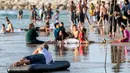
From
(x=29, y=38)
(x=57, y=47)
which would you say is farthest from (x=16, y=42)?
(x=57, y=47)

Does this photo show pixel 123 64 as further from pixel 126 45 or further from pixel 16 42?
pixel 16 42

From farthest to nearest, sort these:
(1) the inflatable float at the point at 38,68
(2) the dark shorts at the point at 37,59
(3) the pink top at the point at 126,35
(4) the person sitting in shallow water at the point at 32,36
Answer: (4) the person sitting in shallow water at the point at 32,36, (3) the pink top at the point at 126,35, (2) the dark shorts at the point at 37,59, (1) the inflatable float at the point at 38,68

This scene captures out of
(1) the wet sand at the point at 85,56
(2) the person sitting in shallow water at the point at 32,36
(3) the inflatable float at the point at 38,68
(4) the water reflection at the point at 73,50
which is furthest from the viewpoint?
(2) the person sitting in shallow water at the point at 32,36

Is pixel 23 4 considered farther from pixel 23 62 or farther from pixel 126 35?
pixel 23 62

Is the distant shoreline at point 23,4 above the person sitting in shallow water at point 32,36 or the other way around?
above

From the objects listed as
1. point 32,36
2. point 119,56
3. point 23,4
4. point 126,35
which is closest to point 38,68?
point 119,56

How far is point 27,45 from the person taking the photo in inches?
1139

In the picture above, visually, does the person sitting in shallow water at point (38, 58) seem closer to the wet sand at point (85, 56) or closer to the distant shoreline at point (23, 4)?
the wet sand at point (85, 56)

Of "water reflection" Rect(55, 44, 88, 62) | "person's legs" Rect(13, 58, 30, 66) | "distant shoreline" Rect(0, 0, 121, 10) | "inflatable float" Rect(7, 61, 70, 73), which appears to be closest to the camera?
"inflatable float" Rect(7, 61, 70, 73)

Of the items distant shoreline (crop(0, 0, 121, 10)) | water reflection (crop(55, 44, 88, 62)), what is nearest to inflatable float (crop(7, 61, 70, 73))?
water reflection (crop(55, 44, 88, 62))

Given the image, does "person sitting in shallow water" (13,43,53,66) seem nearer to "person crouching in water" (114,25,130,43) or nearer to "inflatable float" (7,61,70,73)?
"inflatable float" (7,61,70,73)

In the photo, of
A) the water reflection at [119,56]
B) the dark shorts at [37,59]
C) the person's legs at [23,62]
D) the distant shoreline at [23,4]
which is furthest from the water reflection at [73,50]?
the distant shoreline at [23,4]

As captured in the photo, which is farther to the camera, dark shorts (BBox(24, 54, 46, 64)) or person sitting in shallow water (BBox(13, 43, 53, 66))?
dark shorts (BBox(24, 54, 46, 64))

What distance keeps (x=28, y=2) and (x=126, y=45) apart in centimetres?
8620
